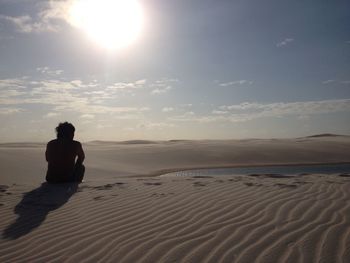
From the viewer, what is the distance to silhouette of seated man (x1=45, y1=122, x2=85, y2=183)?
28.4 ft

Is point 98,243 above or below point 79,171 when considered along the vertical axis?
below

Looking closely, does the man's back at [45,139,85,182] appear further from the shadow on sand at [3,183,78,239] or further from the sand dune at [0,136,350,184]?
the sand dune at [0,136,350,184]

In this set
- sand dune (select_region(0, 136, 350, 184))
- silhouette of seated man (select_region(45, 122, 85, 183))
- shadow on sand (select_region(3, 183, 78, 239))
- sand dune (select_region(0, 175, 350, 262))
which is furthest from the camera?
sand dune (select_region(0, 136, 350, 184))

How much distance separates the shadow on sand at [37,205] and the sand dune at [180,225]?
0.02m

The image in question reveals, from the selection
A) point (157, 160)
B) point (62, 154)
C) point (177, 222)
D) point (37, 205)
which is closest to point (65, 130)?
point (62, 154)

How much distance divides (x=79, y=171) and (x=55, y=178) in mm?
585

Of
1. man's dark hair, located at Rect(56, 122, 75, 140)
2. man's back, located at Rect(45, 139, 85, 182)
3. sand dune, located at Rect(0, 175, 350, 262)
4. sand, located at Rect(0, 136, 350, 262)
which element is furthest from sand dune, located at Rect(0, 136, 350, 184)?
sand dune, located at Rect(0, 175, 350, 262)

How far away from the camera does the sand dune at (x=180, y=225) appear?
→ 164 inches

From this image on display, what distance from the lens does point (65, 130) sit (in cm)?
868

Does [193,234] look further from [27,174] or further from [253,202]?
[27,174]

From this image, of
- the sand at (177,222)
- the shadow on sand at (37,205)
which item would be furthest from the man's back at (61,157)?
the sand at (177,222)

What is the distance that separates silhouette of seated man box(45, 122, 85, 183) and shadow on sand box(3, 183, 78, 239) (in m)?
0.25

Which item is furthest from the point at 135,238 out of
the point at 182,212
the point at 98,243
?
the point at 182,212

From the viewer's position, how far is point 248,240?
176 inches
